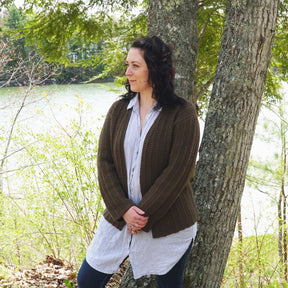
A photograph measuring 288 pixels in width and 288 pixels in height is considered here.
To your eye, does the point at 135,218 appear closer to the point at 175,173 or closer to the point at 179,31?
the point at 175,173

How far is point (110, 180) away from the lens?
179 centimetres

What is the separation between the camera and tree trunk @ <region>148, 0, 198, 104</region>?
2.62 metres

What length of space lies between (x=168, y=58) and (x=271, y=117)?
15.2 feet

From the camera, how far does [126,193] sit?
1807 mm

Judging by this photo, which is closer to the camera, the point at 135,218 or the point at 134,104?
the point at 135,218

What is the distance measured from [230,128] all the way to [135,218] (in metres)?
1.09

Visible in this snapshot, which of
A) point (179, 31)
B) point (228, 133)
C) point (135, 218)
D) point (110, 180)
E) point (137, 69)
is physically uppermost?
point (179, 31)

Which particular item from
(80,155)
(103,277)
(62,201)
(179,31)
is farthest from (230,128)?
(62,201)

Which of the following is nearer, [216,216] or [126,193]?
[126,193]

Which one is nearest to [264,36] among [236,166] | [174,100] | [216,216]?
[236,166]

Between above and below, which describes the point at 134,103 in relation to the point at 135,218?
above

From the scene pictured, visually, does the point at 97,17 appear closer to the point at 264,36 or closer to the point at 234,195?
the point at 264,36

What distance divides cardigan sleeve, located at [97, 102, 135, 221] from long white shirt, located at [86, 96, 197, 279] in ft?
0.23

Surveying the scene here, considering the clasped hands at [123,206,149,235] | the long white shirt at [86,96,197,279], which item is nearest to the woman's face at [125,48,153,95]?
Result: the long white shirt at [86,96,197,279]
